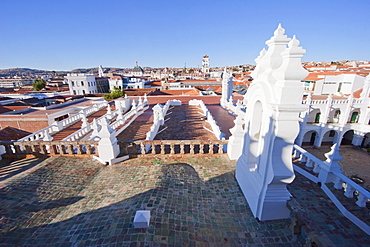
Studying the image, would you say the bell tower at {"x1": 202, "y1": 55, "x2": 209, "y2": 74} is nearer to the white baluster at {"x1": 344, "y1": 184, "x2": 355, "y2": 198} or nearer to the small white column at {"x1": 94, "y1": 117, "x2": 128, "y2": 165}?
the small white column at {"x1": 94, "y1": 117, "x2": 128, "y2": 165}

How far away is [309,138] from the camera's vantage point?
79.8 feet

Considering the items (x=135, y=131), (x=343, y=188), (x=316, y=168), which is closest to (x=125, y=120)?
(x=135, y=131)

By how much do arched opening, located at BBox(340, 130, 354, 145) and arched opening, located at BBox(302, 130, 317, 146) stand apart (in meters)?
3.82

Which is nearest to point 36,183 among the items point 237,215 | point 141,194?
point 141,194

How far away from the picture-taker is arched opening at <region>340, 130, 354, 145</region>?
24.1m

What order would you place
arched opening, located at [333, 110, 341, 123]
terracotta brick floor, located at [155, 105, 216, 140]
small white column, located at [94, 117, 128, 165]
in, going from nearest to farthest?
1. small white column, located at [94, 117, 128, 165]
2. terracotta brick floor, located at [155, 105, 216, 140]
3. arched opening, located at [333, 110, 341, 123]

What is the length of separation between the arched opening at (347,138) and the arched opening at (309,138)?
12.5 feet

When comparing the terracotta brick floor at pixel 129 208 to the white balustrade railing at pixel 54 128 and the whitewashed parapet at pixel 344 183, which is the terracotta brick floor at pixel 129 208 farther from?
the white balustrade railing at pixel 54 128

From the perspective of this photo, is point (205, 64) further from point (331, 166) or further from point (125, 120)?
point (331, 166)

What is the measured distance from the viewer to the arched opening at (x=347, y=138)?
2408 cm

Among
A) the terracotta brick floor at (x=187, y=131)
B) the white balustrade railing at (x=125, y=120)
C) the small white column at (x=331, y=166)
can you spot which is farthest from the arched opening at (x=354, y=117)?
the white balustrade railing at (x=125, y=120)

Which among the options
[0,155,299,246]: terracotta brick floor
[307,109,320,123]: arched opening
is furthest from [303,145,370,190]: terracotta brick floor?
[0,155,299,246]: terracotta brick floor

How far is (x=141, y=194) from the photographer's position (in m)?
4.14

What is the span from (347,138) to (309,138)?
5.77 meters
